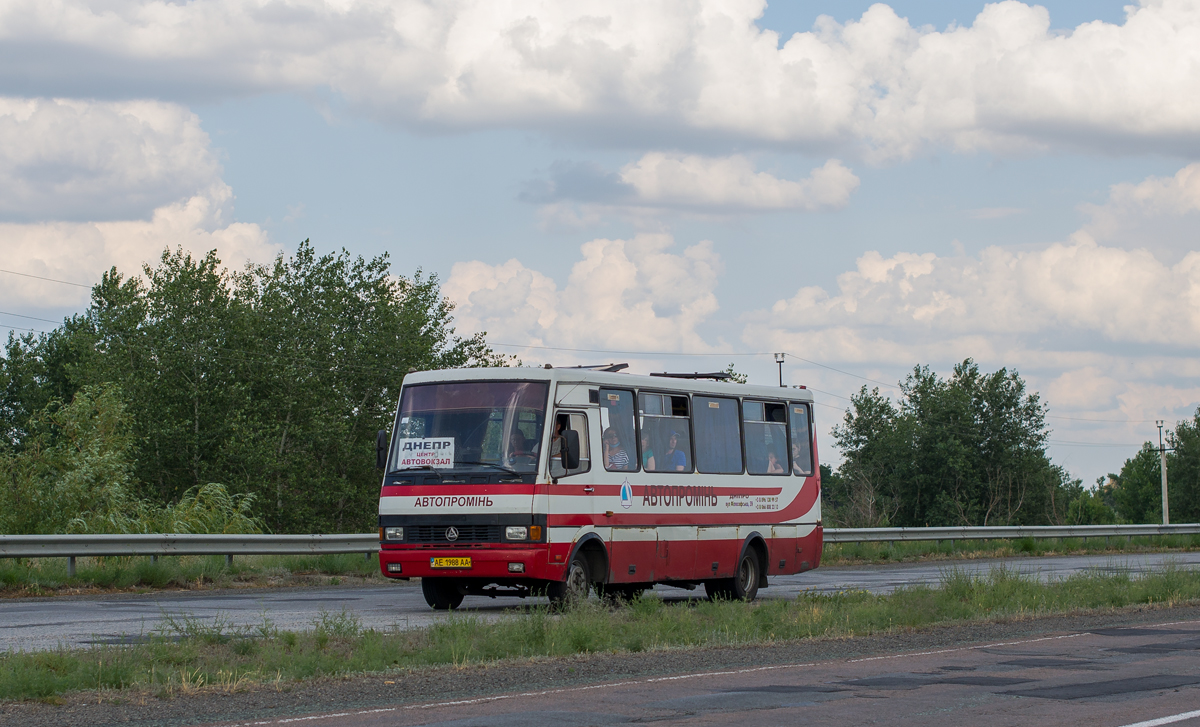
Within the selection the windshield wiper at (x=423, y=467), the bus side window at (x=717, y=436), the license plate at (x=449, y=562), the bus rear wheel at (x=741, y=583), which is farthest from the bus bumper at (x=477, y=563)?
the bus rear wheel at (x=741, y=583)

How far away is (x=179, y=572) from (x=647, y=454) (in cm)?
812

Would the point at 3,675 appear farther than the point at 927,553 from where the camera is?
No

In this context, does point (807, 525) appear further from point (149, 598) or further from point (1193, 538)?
point (1193, 538)

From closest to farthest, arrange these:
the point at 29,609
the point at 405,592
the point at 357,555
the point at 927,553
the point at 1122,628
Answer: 1. the point at 1122,628
2. the point at 29,609
3. the point at 405,592
4. the point at 357,555
5. the point at 927,553

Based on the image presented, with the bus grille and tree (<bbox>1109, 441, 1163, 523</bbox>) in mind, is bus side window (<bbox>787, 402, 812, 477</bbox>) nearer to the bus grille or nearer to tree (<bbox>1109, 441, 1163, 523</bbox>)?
the bus grille

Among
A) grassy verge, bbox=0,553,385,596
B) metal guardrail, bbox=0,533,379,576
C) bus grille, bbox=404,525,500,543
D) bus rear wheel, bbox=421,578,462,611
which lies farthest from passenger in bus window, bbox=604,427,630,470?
metal guardrail, bbox=0,533,379,576

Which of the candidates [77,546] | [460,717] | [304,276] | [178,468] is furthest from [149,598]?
[304,276]

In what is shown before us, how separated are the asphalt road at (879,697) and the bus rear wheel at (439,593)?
6637 mm

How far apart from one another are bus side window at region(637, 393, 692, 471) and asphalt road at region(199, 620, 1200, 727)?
6137mm

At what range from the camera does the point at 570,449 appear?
16.8 metres

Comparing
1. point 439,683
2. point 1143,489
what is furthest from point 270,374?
point 1143,489

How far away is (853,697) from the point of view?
10188 millimetres

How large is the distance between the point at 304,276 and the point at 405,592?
48.5 metres

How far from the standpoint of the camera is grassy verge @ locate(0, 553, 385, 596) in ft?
66.5
